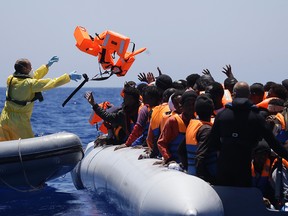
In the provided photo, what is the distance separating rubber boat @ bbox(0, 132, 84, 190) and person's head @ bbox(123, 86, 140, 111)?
98cm

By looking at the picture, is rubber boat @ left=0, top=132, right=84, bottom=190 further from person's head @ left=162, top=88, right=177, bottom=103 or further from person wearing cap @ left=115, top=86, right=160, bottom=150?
person's head @ left=162, top=88, right=177, bottom=103

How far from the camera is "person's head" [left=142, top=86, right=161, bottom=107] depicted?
10.2m

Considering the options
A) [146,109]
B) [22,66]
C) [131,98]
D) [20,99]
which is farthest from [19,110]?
[146,109]

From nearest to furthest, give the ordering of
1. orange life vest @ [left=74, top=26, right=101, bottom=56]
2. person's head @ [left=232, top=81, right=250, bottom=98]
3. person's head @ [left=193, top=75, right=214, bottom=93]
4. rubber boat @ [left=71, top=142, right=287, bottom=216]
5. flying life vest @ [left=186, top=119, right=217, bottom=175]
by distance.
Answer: rubber boat @ [left=71, top=142, right=287, bottom=216]
person's head @ [left=232, top=81, right=250, bottom=98]
flying life vest @ [left=186, top=119, right=217, bottom=175]
person's head @ [left=193, top=75, right=214, bottom=93]
orange life vest @ [left=74, top=26, right=101, bottom=56]

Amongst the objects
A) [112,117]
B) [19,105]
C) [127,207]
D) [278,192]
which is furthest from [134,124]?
[278,192]

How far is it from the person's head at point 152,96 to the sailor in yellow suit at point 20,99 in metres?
1.81

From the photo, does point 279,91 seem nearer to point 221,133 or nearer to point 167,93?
point 167,93

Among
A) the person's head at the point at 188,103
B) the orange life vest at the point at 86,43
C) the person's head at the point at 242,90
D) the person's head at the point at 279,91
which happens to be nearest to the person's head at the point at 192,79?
the person's head at the point at 279,91

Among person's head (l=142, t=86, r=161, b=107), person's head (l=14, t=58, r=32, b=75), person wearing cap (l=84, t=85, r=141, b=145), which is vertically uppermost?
person's head (l=142, t=86, r=161, b=107)

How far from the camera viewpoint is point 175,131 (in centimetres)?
877

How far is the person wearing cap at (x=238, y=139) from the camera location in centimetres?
750

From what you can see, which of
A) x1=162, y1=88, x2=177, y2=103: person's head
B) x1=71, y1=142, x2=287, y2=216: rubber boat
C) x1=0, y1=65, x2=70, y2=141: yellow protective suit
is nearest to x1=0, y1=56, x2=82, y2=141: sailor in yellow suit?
x1=0, y1=65, x2=70, y2=141: yellow protective suit

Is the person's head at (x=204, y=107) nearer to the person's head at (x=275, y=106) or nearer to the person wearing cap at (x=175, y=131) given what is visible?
the person wearing cap at (x=175, y=131)

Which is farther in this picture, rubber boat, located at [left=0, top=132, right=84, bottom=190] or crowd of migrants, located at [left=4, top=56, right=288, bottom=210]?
rubber boat, located at [left=0, top=132, right=84, bottom=190]
